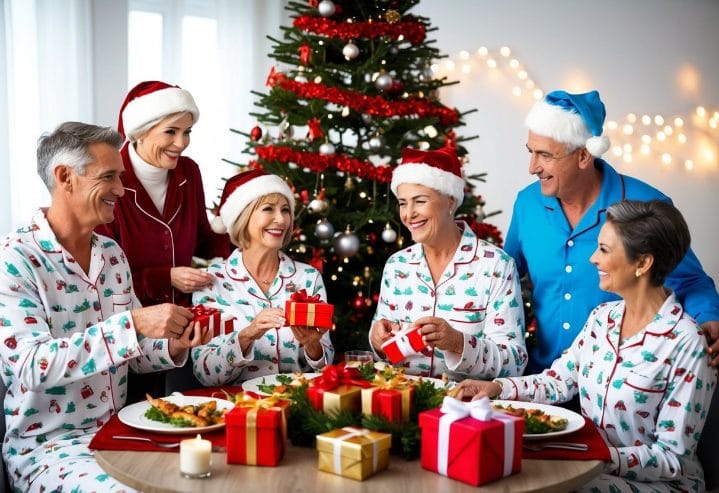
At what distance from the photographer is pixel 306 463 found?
73.1 inches

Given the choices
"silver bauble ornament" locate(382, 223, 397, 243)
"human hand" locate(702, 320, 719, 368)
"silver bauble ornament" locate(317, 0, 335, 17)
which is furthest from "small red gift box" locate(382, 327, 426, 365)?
"silver bauble ornament" locate(317, 0, 335, 17)

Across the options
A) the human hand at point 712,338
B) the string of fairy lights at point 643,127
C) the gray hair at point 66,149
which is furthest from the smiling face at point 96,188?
the string of fairy lights at point 643,127

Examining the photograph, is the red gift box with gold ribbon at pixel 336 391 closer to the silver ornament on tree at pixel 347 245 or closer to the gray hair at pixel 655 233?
the gray hair at pixel 655 233

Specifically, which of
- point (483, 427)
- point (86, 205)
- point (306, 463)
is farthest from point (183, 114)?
point (483, 427)

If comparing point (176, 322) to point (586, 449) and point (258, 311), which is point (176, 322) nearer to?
point (258, 311)

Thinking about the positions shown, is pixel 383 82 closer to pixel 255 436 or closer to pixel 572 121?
pixel 572 121

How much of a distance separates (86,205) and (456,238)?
1299 millimetres

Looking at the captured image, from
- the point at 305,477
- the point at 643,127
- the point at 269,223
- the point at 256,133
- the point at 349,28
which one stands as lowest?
the point at 305,477

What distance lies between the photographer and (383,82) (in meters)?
3.41

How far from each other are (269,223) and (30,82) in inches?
102

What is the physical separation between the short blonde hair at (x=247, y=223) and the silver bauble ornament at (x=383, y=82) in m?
0.73

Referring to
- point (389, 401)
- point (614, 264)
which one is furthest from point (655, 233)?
point (389, 401)

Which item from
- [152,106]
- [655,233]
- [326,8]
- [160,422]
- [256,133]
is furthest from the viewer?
[256,133]

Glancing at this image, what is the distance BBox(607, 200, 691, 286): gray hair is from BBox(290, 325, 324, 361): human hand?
3.35ft
